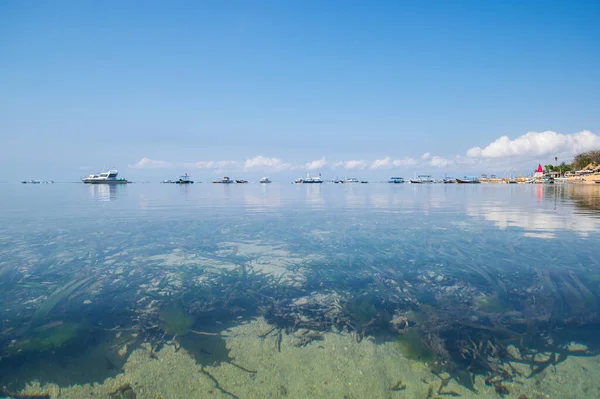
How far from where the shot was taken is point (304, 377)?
3758 mm

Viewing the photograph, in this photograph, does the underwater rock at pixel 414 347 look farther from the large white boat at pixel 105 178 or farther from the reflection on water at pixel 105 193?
the large white boat at pixel 105 178

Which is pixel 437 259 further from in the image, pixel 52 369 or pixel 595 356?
pixel 52 369

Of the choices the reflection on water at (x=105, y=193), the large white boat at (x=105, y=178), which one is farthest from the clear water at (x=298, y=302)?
the large white boat at (x=105, y=178)

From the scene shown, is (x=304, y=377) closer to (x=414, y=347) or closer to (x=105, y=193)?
(x=414, y=347)

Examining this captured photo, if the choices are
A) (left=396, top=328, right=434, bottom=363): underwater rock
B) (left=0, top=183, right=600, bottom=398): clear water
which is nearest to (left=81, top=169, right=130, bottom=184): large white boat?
(left=0, top=183, right=600, bottom=398): clear water

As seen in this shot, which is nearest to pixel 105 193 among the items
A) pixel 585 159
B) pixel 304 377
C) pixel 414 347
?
pixel 304 377

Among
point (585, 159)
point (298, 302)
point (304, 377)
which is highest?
point (585, 159)

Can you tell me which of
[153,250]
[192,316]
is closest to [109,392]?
[192,316]

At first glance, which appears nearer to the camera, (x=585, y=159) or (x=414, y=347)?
(x=414, y=347)

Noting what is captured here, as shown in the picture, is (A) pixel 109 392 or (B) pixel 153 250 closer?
(A) pixel 109 392

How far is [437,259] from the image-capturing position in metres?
8.62

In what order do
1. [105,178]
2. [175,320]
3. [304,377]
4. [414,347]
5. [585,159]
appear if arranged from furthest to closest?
[585,159], [105,178], [175,320], [414,347], [304,377]

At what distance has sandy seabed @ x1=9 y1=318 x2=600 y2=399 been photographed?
3475 millimetres

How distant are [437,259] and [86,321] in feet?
25.3
